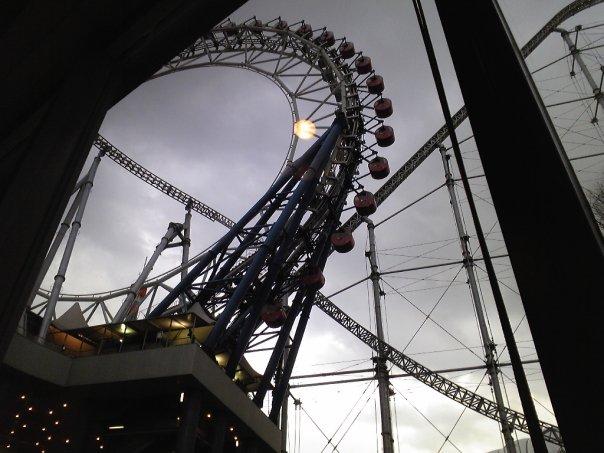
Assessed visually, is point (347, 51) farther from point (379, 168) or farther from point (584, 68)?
point (584, 68)

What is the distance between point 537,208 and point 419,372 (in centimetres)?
1881

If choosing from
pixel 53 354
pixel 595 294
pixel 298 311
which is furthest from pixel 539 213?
pixel 298 311

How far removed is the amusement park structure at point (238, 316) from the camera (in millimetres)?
10227

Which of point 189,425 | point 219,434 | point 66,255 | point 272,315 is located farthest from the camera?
point 272,315

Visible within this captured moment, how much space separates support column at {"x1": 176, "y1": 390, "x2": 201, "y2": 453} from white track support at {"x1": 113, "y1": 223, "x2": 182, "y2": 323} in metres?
6.83

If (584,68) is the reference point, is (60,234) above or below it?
below

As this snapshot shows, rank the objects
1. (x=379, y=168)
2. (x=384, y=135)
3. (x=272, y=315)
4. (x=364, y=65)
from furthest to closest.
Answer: (x=364, y=65) < (x=384, y=135) < (x=379, y=168) < (x=272, y=315)

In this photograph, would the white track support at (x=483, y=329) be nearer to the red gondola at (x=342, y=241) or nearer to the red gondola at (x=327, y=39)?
the red gondola at (x=342, y=241)

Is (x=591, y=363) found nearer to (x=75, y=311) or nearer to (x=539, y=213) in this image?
(x=539, y=213)

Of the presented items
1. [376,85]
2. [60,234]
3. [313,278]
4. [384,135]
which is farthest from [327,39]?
[60,234]

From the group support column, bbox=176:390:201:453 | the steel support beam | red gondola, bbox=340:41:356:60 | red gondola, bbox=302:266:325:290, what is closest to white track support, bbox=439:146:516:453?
red gondola, bbox=302:266:325:290

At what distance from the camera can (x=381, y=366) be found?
17766mm

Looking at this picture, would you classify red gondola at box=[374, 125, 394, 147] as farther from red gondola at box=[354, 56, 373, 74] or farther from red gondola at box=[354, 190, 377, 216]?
red gondola at box=[354, 56, 373, 74]

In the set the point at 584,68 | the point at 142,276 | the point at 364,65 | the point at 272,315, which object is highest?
the point at 364,65
